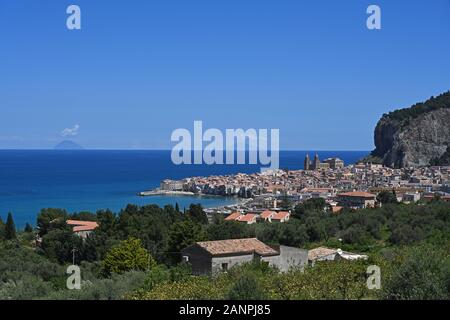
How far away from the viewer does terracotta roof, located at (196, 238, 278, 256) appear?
1266 centimetres

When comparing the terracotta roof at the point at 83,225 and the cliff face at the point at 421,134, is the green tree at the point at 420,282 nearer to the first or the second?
the terracotta roof at the point at 83,225

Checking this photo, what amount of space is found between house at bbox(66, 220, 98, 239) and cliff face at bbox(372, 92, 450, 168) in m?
51.0

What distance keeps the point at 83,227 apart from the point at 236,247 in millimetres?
12252

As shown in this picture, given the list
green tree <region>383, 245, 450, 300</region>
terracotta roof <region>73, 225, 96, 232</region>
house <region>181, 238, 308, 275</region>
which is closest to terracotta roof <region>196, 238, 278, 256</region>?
house <region>181, 238, 308, 275</region>

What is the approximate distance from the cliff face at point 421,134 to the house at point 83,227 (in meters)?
51.0

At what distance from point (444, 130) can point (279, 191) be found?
25.2 m

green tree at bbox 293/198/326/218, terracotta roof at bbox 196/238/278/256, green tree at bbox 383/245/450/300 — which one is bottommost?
green tree at bbox 293/198/326/218

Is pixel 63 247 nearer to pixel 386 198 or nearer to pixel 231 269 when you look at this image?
pixel 231 269

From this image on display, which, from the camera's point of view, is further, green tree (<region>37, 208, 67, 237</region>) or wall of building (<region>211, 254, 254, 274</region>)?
green tree (<region>37, 208, 67, 237</region>)

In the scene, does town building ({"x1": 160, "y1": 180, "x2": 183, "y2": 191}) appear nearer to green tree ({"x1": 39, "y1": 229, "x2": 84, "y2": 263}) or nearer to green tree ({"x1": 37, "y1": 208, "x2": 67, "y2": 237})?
green tree ({"x1": 37, "y1": 208, "x2": 67, "y2": 237})

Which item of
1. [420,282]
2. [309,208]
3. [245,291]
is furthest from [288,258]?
[309,208]

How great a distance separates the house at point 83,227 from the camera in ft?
73.7
